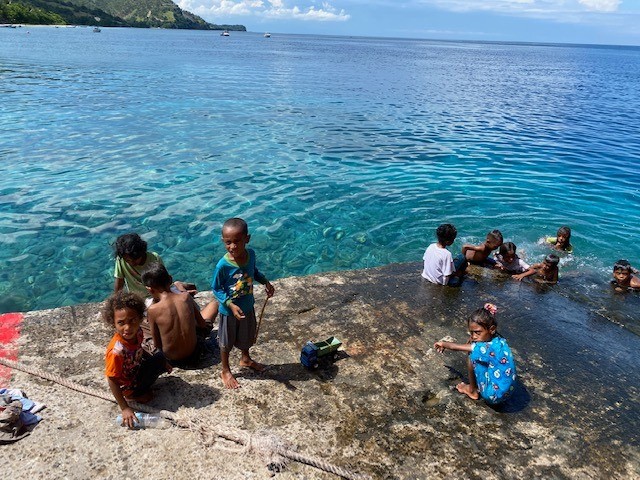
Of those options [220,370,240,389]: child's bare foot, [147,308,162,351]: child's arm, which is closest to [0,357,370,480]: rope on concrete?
[220,370,240,389]: child's bare foot

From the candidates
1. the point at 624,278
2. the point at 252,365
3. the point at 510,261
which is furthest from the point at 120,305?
the point at 624,278

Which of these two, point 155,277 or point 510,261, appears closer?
point 155,277

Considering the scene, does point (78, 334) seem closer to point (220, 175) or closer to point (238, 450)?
point (238, 450)

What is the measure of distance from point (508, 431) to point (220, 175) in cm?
1213

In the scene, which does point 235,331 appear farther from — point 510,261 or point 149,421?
point 510,261

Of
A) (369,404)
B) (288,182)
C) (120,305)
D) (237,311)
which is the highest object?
(120,305)

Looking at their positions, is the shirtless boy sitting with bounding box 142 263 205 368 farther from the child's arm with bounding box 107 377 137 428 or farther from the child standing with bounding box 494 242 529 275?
the child standing with bounding box 494 242 529 275

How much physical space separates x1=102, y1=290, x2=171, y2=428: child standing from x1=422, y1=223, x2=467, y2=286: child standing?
475 cm

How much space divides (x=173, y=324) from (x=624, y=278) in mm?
7732

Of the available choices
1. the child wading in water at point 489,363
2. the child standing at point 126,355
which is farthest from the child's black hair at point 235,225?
the child wading in water at point 489,363

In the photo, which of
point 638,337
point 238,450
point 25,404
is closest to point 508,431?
point 238,450

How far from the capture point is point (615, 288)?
325 inches

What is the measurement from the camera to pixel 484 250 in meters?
8.63

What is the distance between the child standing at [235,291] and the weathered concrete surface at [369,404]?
455 millimetres
